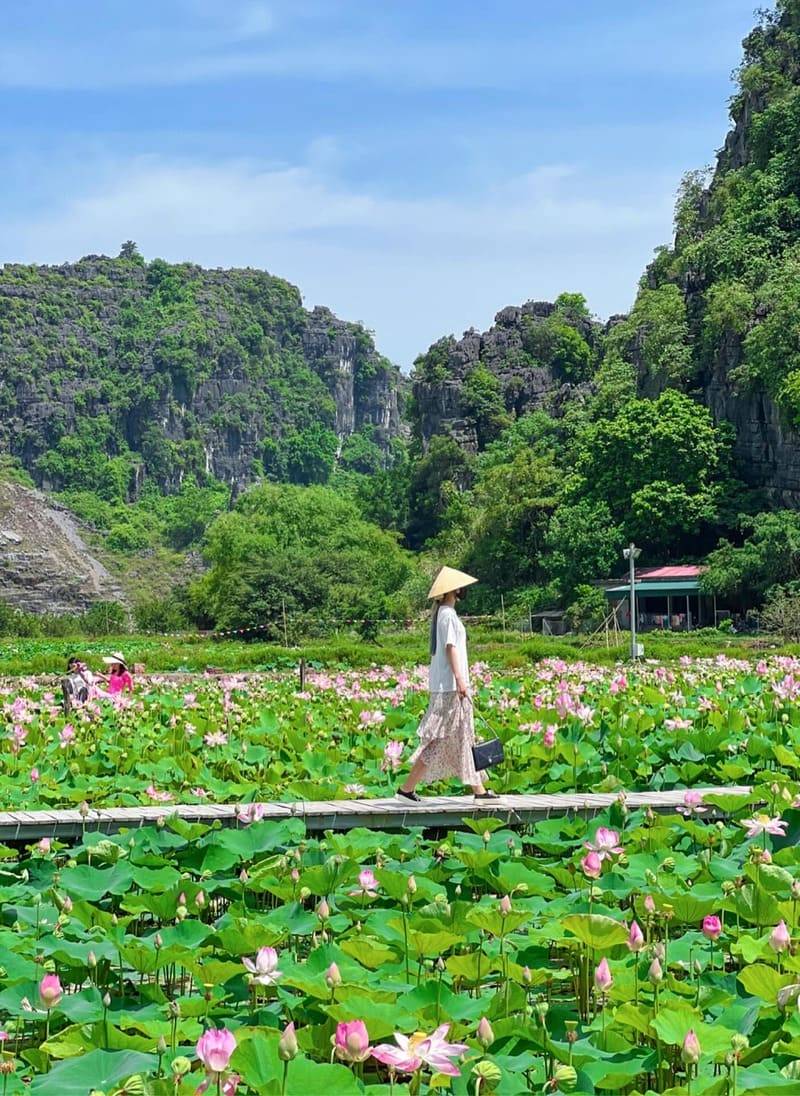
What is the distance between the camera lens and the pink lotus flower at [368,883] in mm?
4180

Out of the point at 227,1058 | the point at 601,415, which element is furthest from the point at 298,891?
the point at 601,415

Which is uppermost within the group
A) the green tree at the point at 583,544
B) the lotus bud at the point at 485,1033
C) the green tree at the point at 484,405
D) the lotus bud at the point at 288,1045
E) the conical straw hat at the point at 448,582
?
the green tree at the point at 484,405

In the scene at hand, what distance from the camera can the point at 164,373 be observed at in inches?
5930

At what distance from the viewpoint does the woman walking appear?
22.6ft

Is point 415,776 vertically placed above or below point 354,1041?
below

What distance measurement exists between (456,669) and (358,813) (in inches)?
39.6

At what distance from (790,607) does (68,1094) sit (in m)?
31.7

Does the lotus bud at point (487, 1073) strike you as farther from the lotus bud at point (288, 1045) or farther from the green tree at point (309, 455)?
the green tree at point (309, 455)

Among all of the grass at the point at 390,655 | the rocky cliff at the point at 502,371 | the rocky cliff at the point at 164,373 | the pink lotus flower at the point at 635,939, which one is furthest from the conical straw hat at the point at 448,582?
the rocky cliff at the point at 164,373

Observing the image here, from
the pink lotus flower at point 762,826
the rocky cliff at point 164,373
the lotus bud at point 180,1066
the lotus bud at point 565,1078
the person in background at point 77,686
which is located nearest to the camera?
the lotus bud at point 180,1066

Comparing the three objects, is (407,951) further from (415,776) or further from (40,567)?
(40,567)

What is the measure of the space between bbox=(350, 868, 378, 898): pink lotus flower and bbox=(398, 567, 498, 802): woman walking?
246 cm

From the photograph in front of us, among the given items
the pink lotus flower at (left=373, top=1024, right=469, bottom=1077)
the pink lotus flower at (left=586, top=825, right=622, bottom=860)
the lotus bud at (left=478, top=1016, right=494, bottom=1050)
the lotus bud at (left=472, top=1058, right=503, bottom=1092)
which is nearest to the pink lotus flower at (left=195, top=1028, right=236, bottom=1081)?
the pink lotus flower at (left=373, top=1024, right=469, bottom=1077)

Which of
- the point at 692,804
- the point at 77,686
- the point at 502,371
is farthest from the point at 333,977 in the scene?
the point at 502,371
